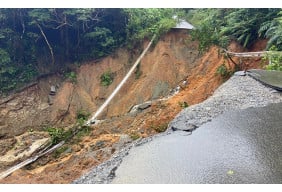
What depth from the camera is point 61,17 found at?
20.9 metres

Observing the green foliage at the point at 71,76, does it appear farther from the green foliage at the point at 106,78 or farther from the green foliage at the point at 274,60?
the green foliage at the point at 274,60

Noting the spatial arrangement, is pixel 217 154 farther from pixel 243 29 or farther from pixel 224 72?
pixel 243 29

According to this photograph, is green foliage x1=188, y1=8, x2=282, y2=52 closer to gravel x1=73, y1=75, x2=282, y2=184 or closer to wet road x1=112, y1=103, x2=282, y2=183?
gravel x1=73, y1=75, x2=282, y2=184

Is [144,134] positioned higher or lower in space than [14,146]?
higher

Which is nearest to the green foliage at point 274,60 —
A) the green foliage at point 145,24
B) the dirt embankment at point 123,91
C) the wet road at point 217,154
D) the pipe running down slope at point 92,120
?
the dirt embankment at point 123,91

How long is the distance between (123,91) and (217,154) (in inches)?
501

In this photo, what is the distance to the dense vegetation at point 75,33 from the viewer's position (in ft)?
64.4

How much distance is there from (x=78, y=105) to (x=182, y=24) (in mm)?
7913

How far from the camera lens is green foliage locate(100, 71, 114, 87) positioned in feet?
A: 69.4

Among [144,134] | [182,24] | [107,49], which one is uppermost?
[182,24]

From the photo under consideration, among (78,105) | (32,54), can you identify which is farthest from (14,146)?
(32,54)

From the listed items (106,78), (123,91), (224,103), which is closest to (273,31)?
(224,103)

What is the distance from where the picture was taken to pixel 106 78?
21.3 m

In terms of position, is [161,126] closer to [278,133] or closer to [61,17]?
[278,133]
